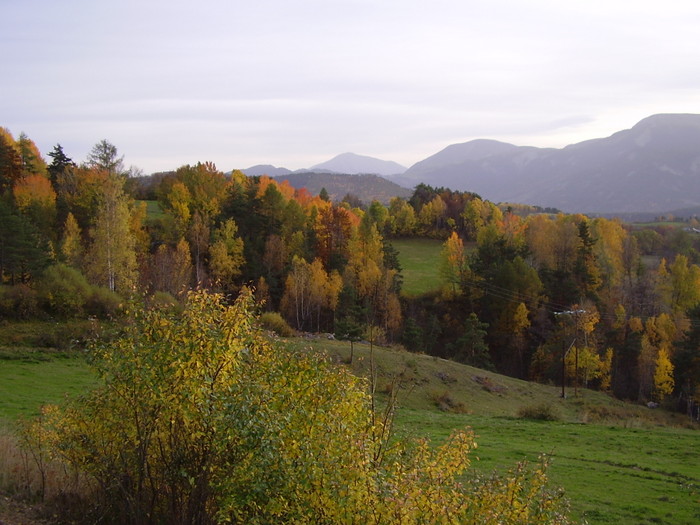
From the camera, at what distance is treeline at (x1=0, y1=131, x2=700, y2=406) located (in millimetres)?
54875

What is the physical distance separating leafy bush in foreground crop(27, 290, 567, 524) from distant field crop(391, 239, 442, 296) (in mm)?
73361

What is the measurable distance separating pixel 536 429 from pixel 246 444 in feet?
78.1

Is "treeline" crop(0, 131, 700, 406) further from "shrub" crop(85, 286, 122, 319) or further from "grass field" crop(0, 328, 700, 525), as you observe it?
"grass field" crop(0, 328, 700, 525)

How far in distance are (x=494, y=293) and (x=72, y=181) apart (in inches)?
2507

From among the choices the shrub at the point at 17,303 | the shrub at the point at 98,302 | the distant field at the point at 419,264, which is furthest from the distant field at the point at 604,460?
the distant field at the point at 419,264

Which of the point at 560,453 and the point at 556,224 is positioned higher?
the point at 556,224

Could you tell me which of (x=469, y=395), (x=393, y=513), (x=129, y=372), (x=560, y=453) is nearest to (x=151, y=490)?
(x=129, y=372)

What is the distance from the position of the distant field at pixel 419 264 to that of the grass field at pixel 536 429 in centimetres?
3977

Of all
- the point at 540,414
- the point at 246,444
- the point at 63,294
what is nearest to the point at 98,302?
the point at 63,294

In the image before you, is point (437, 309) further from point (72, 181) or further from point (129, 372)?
point (129, 372)

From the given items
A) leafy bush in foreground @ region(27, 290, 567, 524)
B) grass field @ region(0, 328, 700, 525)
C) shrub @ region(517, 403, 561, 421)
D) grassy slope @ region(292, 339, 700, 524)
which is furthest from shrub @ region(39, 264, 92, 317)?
shrub @ region(517, 403, 561, 421)

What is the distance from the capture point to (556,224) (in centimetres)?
9838

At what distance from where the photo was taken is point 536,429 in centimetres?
2816

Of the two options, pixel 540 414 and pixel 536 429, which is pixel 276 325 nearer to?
pixel 540 414
